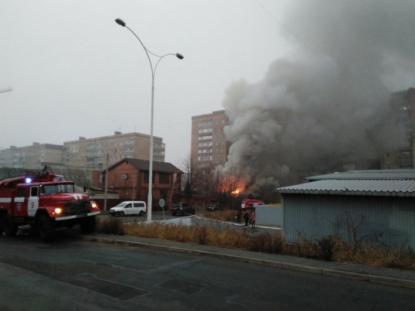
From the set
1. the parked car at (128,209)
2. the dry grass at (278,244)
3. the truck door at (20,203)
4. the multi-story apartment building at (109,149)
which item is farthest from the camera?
the multi-story apartment building at (109,149)

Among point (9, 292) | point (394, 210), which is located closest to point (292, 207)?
point (394, 210)

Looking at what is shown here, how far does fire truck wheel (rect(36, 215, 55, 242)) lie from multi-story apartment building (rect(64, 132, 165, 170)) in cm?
8508

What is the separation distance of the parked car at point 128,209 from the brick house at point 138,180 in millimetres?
10035

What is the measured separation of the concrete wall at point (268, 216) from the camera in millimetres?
29609

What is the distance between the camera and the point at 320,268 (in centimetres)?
798

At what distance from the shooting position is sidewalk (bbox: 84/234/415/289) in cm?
728

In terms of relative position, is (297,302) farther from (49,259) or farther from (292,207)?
(292,207)

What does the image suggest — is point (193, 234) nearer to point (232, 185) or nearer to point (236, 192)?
point (236, 192)

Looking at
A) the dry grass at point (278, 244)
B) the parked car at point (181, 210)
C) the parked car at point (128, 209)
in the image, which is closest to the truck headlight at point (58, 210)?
the dry grass at point (278, 244)

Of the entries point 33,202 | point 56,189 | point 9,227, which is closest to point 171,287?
point 56,189

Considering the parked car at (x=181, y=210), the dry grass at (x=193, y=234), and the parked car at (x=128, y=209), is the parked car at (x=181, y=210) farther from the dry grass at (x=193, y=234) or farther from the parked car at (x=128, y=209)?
the dry grass at (x=193, y=234)

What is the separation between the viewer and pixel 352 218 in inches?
471

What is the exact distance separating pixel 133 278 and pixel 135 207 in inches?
1319

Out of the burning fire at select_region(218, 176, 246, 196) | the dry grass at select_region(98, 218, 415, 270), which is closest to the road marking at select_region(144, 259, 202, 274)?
the dry grass at select_region(98, 218, 415, 270)
